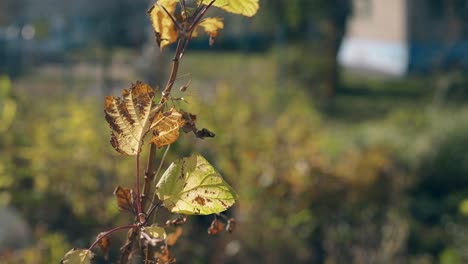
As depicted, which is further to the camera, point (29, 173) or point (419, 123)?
point (419, 123)

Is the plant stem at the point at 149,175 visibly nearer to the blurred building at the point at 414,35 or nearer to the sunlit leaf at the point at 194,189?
the sunlit leaf at the point at 194,189

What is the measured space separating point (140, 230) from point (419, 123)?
9286 millimetres

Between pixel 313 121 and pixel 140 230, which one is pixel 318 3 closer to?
pixel 313 121

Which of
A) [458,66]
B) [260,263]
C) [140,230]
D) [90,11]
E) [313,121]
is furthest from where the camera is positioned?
[90,11]

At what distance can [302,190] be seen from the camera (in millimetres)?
5082

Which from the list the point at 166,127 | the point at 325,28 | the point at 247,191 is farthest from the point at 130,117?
the point at 325,28

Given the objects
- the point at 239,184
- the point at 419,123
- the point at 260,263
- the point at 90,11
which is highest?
the point at 239,184

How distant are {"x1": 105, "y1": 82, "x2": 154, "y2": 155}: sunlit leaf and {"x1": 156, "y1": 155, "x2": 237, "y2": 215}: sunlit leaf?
0.04 metres

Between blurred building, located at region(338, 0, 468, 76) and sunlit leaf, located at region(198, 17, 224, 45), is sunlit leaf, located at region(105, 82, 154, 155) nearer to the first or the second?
sunlit leaf, located at region(198, 17, 224, 45)

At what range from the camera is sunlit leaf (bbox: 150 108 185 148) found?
0.68 m

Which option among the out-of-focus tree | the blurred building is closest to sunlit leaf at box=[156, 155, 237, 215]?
the out-of-focus tree

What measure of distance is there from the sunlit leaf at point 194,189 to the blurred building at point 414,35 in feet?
61.4

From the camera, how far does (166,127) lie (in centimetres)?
68

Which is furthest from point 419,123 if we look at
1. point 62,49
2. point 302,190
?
point 62,49
